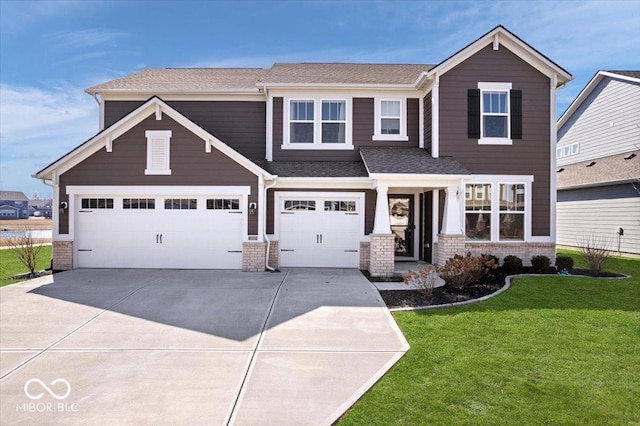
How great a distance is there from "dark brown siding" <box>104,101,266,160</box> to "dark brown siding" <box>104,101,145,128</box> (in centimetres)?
13

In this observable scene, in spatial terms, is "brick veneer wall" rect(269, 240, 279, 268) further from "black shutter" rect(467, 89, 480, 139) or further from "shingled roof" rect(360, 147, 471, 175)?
"black shutter" rect(467, 89, 480, 139)

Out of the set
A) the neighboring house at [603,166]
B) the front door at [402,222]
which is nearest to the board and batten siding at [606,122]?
the neighboring house at [603,166]

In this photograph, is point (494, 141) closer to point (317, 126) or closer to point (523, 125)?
point (523, 125)

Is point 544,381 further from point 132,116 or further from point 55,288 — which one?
point 132,116

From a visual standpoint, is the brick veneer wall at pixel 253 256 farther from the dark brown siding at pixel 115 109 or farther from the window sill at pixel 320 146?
the dark brown siding at pixel 115 109

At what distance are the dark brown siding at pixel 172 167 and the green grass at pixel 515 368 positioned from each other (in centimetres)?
742

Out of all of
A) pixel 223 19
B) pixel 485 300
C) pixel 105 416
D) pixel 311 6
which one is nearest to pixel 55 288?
pixel 105 416

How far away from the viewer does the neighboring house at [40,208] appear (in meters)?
96.1

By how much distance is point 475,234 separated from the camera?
1331 cm

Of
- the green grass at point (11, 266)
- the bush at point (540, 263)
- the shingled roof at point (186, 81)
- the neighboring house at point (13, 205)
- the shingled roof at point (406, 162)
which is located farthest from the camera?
the neighboring house at point (13, 205)

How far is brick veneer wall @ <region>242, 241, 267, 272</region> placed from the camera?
1246cm

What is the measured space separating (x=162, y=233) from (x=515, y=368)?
1082 cm

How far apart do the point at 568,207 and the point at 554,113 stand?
9579 mm

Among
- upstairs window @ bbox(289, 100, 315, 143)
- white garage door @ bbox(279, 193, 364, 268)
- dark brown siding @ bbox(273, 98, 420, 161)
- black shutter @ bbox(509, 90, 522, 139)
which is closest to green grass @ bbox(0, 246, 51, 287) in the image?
white garage door @ bbox(279, 193, 364, 268)
